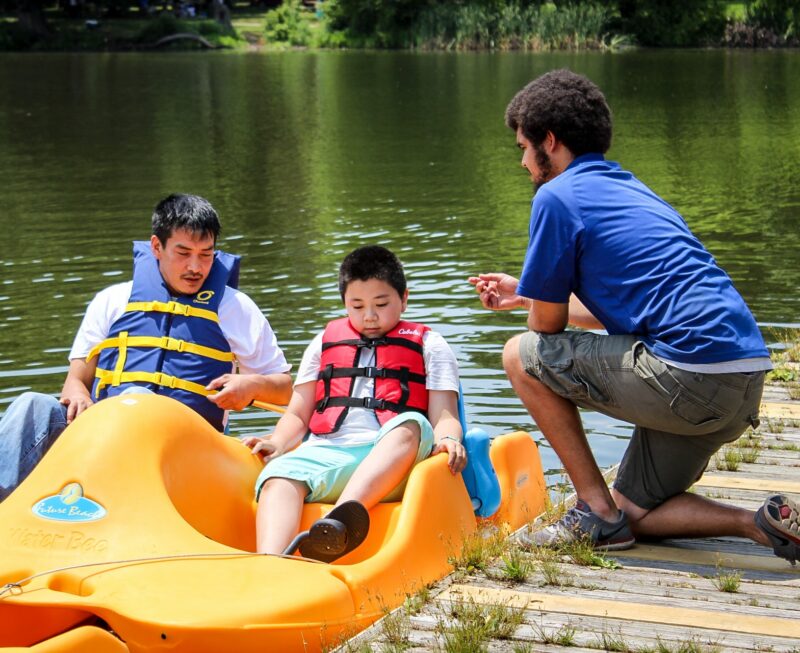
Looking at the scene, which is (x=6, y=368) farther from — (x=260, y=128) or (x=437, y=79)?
(x=437, y=79)

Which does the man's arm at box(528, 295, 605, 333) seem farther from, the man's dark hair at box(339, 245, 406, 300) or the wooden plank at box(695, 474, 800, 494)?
the wooden plank at box(695, 474, 800, 494)

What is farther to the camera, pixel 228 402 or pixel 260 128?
pixel 260 128

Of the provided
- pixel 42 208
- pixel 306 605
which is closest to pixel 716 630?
pixel 306 605

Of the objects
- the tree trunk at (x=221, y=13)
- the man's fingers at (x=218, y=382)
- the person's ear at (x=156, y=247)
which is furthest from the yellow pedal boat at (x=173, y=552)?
the tree trunk at (x=221, y=13)

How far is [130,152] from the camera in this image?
19.3m

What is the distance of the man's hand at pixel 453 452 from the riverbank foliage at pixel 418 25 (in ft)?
137

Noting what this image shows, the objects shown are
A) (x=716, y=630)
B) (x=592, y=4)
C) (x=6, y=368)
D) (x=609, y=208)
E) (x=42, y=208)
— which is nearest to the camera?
(x=716, y=630)

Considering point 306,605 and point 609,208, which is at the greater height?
point 609,208

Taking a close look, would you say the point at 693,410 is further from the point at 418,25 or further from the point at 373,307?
the point at 418,25

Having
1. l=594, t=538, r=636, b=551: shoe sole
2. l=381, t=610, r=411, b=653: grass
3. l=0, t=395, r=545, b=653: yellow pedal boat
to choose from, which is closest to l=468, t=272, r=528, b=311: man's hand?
l=0, t=395, r=545, b=653: yellow pedal boat

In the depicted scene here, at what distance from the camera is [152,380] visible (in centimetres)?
451

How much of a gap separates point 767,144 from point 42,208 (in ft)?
35.3

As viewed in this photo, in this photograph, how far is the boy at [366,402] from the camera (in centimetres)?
404

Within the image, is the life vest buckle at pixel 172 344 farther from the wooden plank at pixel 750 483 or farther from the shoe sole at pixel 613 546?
the wooden plank at pixel 750 483
